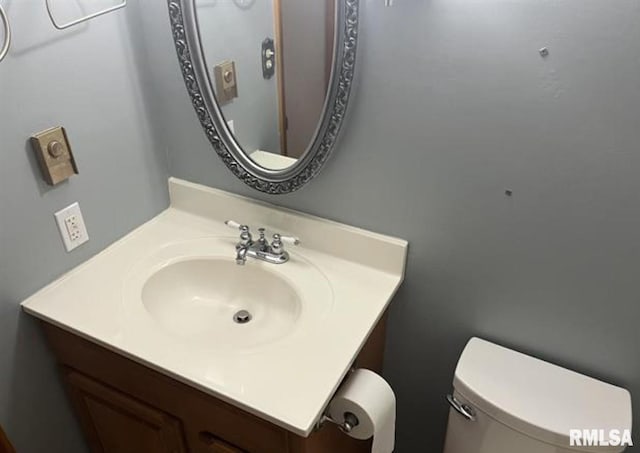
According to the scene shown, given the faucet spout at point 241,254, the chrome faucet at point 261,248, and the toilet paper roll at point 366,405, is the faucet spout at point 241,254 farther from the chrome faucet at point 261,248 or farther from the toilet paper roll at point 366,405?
the toilet paper roll at point 366,405

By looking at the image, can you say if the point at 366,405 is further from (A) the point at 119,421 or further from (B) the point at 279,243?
(A) the point at 119,421

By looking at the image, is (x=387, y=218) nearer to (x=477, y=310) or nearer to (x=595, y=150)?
(x=477, y=310)

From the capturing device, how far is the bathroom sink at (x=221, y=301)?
1.24 m

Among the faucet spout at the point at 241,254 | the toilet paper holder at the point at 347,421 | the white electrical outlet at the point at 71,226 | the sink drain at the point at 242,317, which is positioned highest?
the white electrical outlet at the point at 71,226

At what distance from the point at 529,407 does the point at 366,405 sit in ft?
1.16

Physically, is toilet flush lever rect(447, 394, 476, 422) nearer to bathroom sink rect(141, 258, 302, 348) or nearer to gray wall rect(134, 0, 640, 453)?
gray wall rect(134, 0, 640, 453)

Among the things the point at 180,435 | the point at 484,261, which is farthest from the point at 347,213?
the point at 180,435

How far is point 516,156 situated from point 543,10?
268 millimetres

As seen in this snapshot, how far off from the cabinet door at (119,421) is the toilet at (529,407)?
0.67 m

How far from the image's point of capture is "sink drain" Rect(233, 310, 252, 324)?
1.29 m

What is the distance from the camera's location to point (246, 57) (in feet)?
3.91
